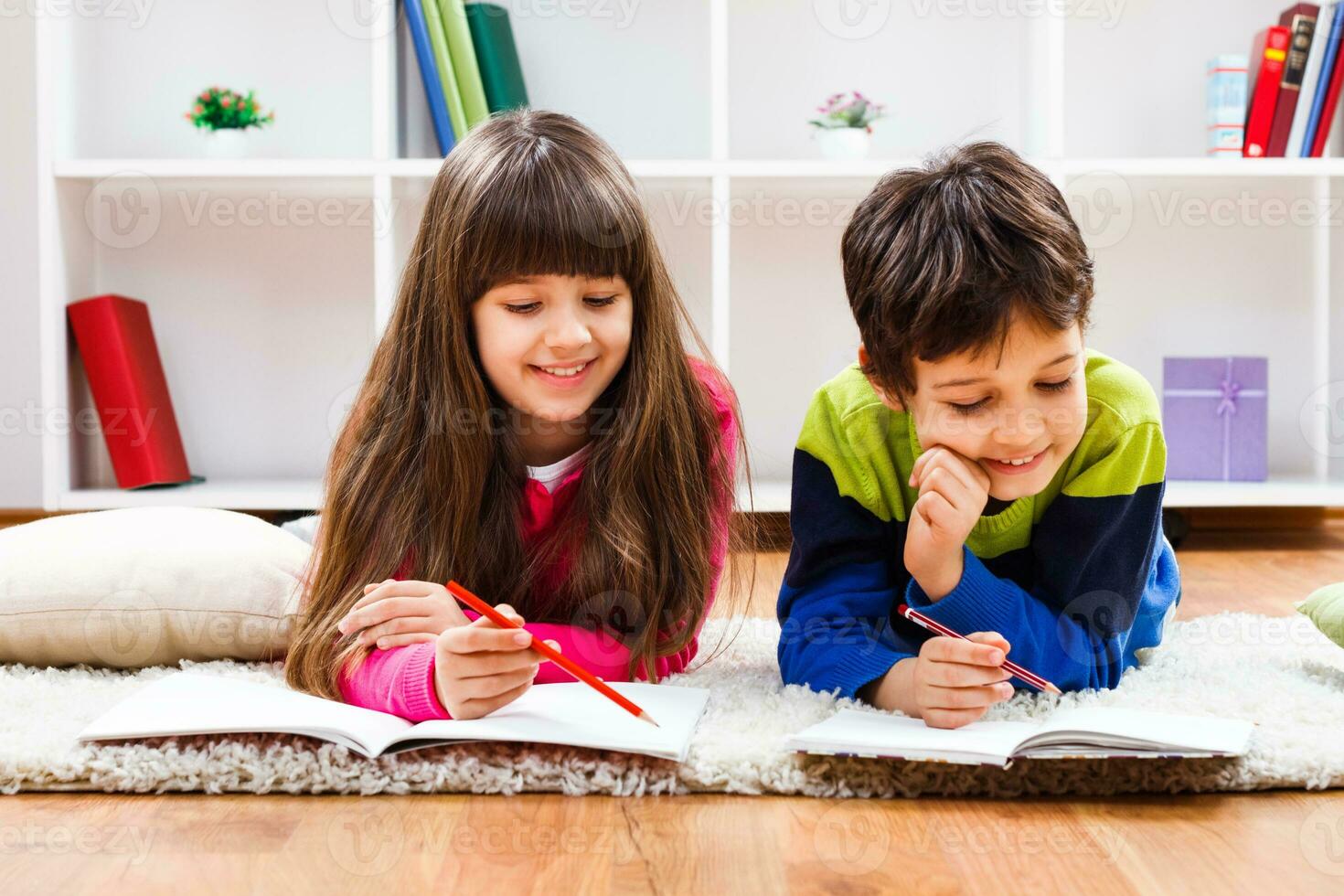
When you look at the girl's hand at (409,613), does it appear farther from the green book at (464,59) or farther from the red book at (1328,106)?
the red book at (1328,106)

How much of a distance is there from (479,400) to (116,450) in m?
1.30

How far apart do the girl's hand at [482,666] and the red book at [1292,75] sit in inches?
72.2

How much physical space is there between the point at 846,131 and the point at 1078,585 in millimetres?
1319

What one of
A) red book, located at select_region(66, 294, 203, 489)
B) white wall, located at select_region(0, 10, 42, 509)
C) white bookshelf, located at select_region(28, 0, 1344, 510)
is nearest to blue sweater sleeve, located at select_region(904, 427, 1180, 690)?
white bookshelf, located at select_region(28, 0, 1344, 510)

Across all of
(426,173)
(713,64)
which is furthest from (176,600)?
(713,64)

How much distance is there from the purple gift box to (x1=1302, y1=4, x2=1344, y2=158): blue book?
386 mm

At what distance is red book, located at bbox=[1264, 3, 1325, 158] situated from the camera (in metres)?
2.18

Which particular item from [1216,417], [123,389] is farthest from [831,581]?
[123,389]

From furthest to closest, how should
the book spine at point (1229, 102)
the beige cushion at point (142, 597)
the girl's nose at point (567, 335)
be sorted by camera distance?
the book spine at point (1229, 102) < the beige cushion at point (142, 597) < the girl's nose at point (567, 335)

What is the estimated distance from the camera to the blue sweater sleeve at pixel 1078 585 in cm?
99

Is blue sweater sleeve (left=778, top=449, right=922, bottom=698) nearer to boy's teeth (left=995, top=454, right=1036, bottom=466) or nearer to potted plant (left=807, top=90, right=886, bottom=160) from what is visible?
boy's teeth (left=995, top=454, right=1036, bottom=466)

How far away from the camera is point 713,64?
209 centimetres

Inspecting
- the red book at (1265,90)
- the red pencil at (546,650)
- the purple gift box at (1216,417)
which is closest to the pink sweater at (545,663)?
the red pencil at (546,650)

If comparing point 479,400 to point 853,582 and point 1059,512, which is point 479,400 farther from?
point 1059,512
